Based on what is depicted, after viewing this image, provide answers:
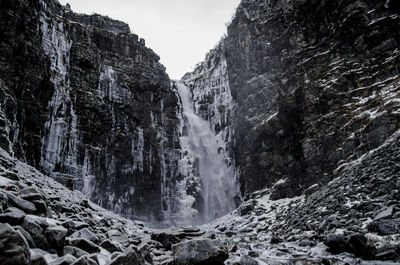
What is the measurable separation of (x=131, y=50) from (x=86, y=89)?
12.1m

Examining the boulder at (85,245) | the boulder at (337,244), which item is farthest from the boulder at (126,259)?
the boulder at (337,244)

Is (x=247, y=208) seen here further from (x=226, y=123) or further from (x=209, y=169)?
(x=226, y=123)

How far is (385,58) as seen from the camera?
2775 centimetres

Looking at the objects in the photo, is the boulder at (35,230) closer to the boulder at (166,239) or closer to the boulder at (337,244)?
the boulder at (166,239)

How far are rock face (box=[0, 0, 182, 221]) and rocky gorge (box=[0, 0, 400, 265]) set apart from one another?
18cm

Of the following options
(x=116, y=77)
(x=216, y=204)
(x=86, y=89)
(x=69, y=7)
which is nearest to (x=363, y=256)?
(x=216, y=204)

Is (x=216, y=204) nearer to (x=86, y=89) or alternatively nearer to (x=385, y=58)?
→ (x=86, y=89)

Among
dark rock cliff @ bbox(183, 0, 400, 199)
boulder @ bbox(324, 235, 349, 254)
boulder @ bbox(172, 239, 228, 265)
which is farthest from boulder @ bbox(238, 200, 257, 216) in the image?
boulder @ bbox(172, 239, 228, 265)

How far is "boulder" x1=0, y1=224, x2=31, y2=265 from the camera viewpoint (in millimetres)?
3109

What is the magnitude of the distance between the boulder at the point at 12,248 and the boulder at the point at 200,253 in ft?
12.5

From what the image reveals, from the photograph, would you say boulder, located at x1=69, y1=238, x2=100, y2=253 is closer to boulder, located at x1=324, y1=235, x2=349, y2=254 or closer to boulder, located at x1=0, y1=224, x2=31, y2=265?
boulder, located at x1=0, y1=224, x2=31, y2=265

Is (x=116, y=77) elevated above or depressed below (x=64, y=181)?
above

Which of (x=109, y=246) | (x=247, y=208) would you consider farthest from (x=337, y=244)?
(x=247, y=208)

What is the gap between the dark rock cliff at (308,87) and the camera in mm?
26141
